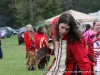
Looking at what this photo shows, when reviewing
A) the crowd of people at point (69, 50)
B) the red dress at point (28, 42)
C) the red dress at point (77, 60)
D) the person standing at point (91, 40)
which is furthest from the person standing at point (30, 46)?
the red dress at point (77, 60)

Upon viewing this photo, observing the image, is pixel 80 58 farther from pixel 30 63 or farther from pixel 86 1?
pixel 86 1

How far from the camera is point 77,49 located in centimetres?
429

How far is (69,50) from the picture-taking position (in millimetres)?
4379

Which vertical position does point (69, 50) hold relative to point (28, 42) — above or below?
above

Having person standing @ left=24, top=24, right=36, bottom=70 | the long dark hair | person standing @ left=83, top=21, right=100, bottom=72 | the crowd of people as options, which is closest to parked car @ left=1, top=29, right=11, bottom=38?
person standing @ left=24, top=24, right=36, bottom=70

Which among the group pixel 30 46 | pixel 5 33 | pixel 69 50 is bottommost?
pixel 5 33

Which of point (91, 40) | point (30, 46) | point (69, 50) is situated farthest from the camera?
point (30, 46)

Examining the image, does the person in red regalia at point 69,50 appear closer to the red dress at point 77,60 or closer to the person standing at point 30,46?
the red dress at point 77,60

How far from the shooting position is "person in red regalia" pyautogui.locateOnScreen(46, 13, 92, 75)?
4238 millimetres

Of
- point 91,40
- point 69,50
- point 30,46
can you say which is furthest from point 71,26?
point 30,46

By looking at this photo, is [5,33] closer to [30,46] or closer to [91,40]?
[30,46]

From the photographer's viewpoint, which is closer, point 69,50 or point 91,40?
point 69,50

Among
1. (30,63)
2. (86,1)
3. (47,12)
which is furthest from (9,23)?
(30,63)

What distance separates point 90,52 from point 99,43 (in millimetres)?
1867
